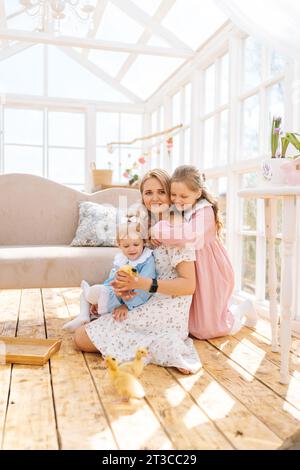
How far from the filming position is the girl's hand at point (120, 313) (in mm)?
2045

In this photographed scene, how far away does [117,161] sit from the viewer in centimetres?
623

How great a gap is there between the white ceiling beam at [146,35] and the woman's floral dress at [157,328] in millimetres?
3103

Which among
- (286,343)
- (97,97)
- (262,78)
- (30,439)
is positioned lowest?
(30,439)

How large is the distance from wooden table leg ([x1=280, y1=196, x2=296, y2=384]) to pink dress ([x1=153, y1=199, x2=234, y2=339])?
1.70 feet

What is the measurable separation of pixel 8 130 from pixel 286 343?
5090mm

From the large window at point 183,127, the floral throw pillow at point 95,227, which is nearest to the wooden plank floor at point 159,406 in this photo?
the floral throw pillow at point 95,227

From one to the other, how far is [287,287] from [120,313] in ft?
2.43

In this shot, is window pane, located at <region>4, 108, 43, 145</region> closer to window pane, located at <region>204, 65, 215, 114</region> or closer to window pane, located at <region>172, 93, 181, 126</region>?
window pane, located at <region>172, 93, 181, 126</region>

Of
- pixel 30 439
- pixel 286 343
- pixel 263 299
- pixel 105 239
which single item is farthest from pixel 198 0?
pixel 30 439

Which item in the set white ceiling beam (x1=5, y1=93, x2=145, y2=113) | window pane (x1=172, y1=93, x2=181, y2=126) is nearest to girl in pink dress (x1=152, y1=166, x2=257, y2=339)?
window pane (x1=172, y1=93, x2=181, y2=126)

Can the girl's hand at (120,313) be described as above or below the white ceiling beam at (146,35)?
below

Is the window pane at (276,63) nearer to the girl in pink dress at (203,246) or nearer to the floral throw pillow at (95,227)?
the girl in pink dress at (203,246)

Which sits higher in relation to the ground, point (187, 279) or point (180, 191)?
point (180, 191)

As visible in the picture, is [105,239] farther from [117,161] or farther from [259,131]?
[117,161]
